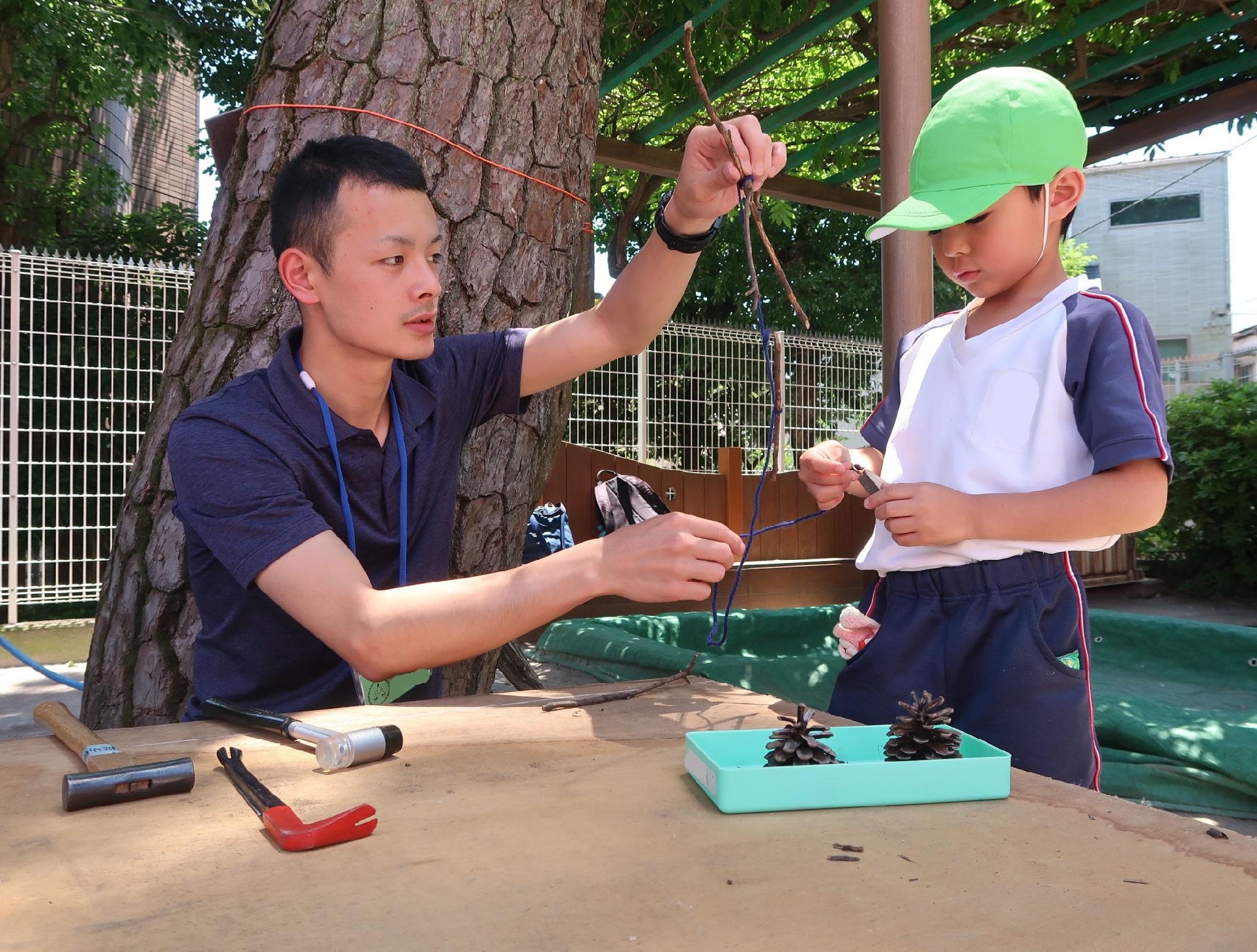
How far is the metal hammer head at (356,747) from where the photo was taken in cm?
121

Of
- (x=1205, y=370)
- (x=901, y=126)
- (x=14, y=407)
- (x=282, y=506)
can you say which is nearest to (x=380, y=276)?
(x=282, y=506)

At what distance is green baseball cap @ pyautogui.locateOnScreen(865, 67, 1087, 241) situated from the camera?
1.66m

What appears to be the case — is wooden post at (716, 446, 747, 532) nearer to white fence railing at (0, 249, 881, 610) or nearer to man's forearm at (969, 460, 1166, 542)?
white fence railing at (0, 249, 881, 610)

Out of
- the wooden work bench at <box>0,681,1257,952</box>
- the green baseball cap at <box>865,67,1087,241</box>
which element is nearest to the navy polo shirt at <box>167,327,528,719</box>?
the wooden work bench at <box>0,681,1257,952</box>

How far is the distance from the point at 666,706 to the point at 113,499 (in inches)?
268

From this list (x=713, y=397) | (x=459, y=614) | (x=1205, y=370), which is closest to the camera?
(x=459, y=614)

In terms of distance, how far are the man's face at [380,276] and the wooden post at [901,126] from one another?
196 cm

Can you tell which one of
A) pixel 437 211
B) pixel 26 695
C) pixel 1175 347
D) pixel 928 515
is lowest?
pixel 26 695

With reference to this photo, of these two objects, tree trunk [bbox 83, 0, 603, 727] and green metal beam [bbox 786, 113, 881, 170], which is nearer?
tree trunk [bbox 83, 0, 603, 727]

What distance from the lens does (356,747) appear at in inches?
47.9

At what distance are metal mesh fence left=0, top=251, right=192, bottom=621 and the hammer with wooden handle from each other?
20.3 feet

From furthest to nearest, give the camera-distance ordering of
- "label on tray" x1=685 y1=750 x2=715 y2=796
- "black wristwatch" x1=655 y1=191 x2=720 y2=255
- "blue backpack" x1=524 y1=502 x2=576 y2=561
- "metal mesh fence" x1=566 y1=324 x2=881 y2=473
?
"metal mesh fence" x1=566 y1=324 x2=881 y2=473
"blue backpack" x1=524 y1=502 x2=576 y2=561
"black wristwatch" x1=655 y1=191 x2=720 y2=255
"label on tray" x1=685 y1=750 x2=715 y2=796

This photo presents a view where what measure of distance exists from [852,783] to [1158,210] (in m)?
30.9

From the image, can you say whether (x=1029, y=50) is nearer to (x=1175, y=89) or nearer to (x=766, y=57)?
(x=1175, y=89)
